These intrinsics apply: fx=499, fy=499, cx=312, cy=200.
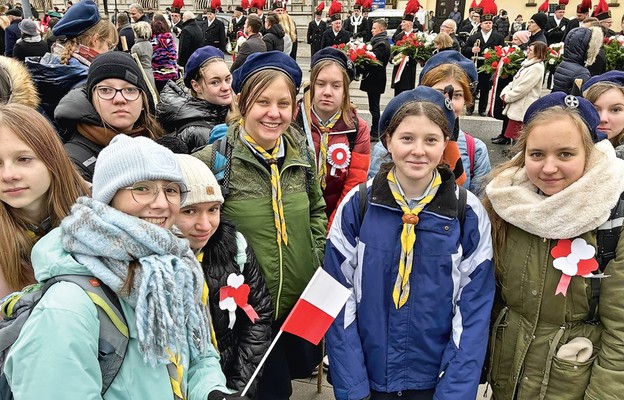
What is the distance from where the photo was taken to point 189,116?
3.28 meters

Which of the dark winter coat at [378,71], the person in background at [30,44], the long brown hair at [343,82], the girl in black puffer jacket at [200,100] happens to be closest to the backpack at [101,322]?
the girl in black puffer jacket at [200,100]

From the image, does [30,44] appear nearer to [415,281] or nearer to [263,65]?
[263,65]

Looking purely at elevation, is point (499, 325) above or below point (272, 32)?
below

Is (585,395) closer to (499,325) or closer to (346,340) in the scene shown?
(499,325)

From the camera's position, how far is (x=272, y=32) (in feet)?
35.7

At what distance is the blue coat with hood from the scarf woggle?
2.95 ft

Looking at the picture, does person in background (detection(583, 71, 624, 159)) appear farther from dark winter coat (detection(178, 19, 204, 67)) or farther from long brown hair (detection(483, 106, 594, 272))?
dark winter coat (detection(178, 19, 204, 67))

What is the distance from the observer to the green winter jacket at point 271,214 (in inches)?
97.4

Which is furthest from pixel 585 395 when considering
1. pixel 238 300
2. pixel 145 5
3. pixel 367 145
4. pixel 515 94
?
pixel 145 5

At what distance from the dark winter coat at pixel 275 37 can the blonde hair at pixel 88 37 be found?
686 centimetres

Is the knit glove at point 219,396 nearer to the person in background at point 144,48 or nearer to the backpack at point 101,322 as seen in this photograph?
the backpack at point 101,322

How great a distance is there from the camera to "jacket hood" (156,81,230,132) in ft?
10.8

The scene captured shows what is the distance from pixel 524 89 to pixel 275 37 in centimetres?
536

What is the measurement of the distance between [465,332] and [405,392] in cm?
41
